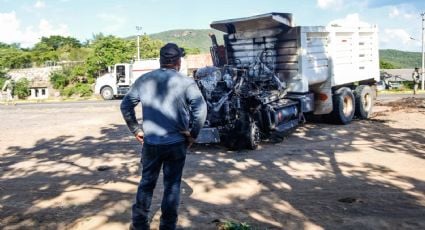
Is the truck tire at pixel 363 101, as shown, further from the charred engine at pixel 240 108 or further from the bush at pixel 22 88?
the bush at pixel 22 88

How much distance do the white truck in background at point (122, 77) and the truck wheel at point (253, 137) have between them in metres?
21.3

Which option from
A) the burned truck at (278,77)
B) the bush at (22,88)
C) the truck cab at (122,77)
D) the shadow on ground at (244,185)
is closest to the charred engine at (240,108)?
the burned truck at (278,77)

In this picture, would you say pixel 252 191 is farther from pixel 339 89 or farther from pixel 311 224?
pixel 339 89

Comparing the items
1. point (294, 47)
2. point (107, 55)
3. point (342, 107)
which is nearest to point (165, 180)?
point (294, 47)

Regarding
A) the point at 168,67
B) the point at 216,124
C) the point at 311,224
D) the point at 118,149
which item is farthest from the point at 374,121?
the point at 168,67

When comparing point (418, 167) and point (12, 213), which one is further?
point (418, 167)

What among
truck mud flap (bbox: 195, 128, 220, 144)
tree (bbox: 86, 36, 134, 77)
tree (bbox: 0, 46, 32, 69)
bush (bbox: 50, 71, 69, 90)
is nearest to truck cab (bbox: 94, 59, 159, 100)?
tree (bbox: 86, 36, 134, 77)

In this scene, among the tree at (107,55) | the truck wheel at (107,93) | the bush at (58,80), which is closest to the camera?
the truck wheel at (107,93)

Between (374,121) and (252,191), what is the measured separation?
8.26 m

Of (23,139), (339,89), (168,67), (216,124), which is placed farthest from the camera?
(339,89)

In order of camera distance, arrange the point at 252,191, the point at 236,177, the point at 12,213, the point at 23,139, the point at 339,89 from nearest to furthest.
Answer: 1. the point at 12,213
2. the point at 252,191
3. the point at 236,177
4. the point at 23,139
5. the point at 339,89

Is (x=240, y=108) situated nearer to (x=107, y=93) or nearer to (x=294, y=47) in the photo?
(x=294, y=47)

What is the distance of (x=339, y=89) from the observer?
43.4 feet

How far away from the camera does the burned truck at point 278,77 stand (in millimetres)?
9547
